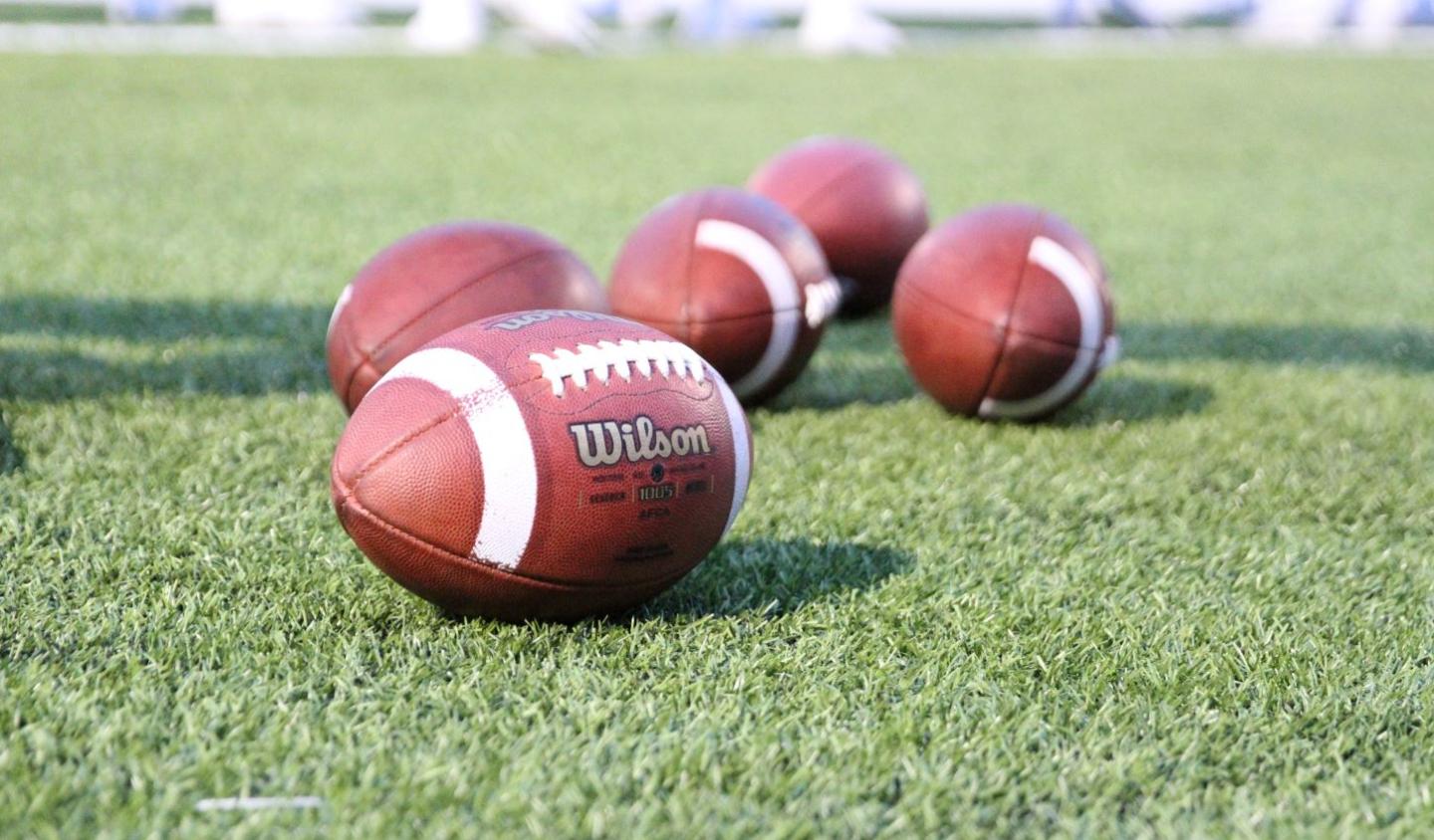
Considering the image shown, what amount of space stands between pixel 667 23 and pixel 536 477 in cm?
2525

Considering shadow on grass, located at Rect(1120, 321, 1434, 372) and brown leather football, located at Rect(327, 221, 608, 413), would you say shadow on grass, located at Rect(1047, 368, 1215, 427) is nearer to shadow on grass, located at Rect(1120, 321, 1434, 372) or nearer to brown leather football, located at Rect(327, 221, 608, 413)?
shadow on grass, located at Rect(1120, 321, 1434, 372)

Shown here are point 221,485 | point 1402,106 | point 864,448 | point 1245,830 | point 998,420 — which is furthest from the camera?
point 1402,106

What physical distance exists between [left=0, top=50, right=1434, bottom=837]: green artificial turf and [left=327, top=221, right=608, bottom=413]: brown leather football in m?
0.32

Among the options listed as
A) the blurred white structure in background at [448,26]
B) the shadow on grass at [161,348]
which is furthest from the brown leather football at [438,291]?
the blurred white structure in background at [448,26]

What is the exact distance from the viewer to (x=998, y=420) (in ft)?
15.1

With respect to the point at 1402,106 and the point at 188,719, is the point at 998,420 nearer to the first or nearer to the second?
the point at 188,719

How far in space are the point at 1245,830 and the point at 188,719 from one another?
5.71 feet

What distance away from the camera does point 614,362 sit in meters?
2.87

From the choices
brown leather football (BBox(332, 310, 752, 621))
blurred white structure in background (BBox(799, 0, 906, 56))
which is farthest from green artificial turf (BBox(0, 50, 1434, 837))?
blurred white structure in background (BBox(799, 0, 906, 56))

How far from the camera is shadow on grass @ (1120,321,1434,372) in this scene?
5.54 metres

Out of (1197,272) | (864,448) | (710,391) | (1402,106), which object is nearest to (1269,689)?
(710,391)

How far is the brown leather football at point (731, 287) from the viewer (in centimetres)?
442

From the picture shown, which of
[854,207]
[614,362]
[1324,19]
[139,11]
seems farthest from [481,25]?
[1324,19]

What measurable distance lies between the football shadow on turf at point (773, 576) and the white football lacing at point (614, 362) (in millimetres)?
488
